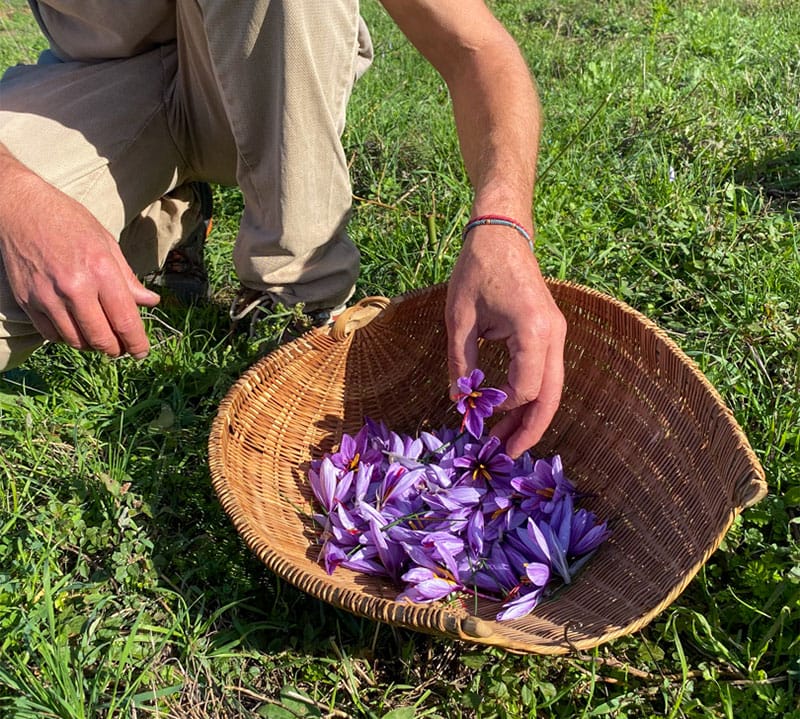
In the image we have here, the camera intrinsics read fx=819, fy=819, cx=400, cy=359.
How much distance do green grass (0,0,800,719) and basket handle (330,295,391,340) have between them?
36 cm

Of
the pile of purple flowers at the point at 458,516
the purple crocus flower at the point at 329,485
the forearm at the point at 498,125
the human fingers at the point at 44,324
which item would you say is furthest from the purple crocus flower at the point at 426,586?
the human fingers at the point at 44,324

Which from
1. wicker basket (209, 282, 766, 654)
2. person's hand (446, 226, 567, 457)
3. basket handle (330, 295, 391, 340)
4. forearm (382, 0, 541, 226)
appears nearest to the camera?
wicker basket (209, 282, 766, 654)

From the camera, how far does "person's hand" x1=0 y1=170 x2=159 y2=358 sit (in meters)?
1.50

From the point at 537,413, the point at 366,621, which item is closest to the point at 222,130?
the point at 537,413

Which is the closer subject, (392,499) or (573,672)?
(573,672)

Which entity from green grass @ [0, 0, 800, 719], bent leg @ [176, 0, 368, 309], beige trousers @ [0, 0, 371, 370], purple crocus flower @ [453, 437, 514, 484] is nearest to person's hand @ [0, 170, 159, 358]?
beige trousers @ [0, 0, 371, 370]

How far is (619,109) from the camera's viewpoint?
3092 millimetres

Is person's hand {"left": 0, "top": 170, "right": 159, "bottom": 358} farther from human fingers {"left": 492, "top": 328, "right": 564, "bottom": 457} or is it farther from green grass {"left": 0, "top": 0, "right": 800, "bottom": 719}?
human fingers {"left": 492, "top": 328, "right": 564, "bottom": 457}

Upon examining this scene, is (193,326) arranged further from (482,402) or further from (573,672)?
(573,672)

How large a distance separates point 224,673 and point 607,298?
1.10m

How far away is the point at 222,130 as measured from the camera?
2.15 meters

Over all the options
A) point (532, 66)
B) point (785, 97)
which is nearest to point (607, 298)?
point (785, 97)

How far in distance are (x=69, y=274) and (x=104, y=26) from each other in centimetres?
97

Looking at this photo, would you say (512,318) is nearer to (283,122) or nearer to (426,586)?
(426,586)
